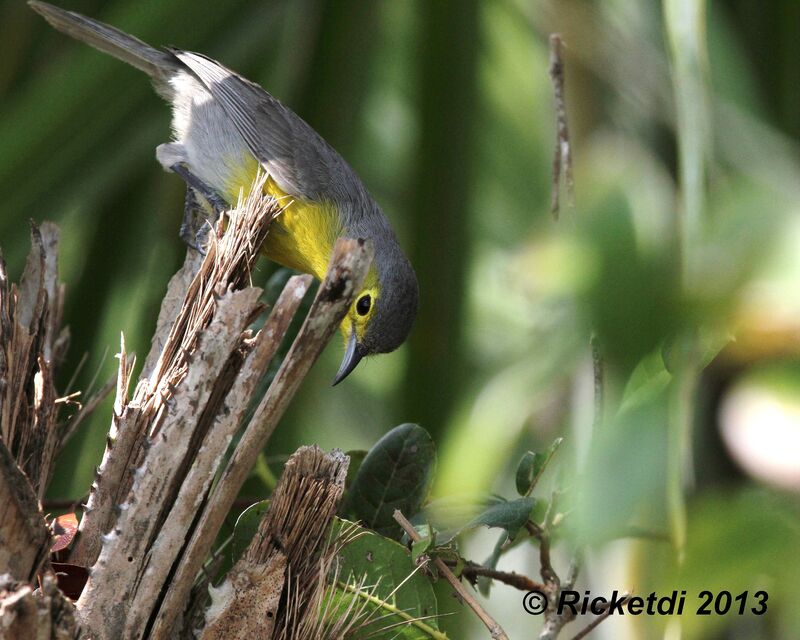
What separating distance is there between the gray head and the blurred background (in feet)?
0.83

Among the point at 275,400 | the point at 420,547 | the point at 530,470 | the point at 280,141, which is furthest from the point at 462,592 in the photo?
the point at 280,141

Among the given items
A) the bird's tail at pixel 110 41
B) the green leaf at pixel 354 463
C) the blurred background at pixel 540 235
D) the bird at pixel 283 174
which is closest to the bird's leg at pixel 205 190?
the bird at pixel 283 174

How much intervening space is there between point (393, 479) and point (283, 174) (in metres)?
1.67

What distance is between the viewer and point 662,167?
2.69 meters

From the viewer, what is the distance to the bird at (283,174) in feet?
9.14

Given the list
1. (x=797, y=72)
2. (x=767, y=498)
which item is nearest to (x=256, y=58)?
(x=797, y=72)

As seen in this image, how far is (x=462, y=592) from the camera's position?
1.39 m

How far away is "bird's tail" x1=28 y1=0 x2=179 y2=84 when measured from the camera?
296cm

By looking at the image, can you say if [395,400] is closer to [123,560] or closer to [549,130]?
[549,130]

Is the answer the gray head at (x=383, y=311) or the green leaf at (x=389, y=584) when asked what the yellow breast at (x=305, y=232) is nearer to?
the gray head at (x=383, y=311)

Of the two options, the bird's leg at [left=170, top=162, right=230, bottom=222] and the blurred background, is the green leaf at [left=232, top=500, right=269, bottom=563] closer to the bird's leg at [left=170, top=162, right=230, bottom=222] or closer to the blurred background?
the blurred background

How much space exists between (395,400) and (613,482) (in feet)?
9.38

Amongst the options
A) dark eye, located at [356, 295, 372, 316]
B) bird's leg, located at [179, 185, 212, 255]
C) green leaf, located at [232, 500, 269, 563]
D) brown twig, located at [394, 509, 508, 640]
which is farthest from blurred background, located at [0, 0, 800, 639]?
green leaf, located at [232, 500, 269, 563]

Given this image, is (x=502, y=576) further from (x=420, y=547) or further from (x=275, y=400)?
(x=275, y=400)
